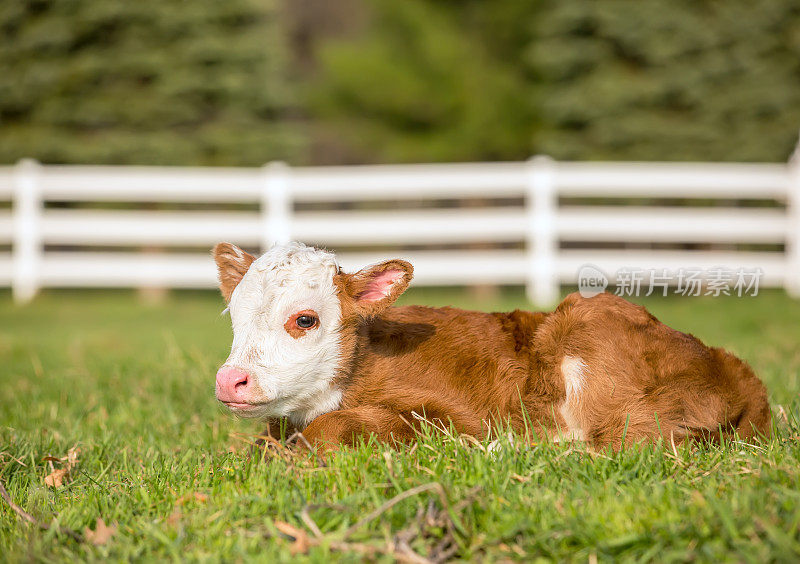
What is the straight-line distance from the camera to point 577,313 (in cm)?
344

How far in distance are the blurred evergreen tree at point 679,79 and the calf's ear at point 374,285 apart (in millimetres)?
12704

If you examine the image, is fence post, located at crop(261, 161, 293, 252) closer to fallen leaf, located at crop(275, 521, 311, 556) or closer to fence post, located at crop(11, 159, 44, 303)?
fence post, located at crop(11, 159, 44, 303)

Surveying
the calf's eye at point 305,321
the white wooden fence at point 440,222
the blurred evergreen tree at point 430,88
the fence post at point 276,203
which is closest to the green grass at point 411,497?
the calf's eye at point 305,321

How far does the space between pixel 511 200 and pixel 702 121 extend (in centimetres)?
425

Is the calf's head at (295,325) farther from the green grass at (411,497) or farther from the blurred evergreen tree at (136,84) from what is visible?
the blurred evergreen tree at (136,84)

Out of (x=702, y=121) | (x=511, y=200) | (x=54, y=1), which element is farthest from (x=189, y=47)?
(x=702, y=121)

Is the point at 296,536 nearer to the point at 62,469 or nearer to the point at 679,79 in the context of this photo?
the point at 62,469

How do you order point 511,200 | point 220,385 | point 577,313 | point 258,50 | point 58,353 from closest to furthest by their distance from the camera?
1. point 220,385
2. point 577,313
3. point 58,353
4. point 258,50
5. point 511,200

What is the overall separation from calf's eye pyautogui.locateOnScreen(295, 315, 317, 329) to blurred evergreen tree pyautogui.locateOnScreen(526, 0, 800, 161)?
13.0 metres

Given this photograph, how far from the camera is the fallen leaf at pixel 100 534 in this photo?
7.93ft

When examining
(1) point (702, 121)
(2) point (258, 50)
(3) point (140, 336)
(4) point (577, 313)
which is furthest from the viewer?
(2) point (258, 50)

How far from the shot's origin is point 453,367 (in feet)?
11.2

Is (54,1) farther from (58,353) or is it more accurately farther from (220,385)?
(220,385)

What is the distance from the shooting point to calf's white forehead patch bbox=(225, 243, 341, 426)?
9.87ft
